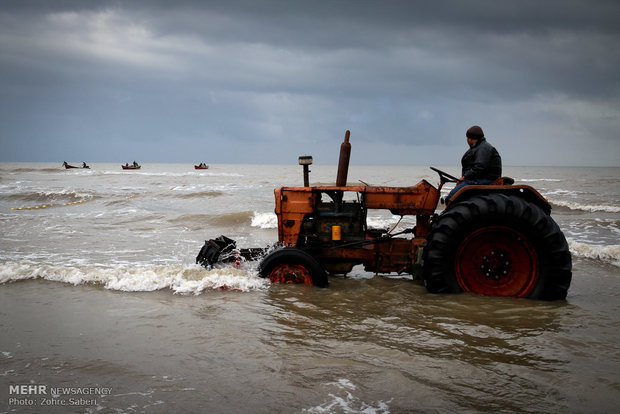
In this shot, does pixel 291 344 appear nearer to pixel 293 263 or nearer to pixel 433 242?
pixel 293 263

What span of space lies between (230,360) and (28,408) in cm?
127

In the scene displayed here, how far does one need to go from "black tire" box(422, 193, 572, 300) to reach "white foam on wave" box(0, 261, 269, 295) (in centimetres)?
206

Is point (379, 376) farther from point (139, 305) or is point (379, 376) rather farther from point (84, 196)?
point (84, 196)

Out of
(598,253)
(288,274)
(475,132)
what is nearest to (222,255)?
(288,274)

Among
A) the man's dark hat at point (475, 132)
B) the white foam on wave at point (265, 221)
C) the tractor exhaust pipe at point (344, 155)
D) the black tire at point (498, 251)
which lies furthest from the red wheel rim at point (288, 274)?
the white foam on wave at point (265, 221)

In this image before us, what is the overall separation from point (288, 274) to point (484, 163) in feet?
8.63

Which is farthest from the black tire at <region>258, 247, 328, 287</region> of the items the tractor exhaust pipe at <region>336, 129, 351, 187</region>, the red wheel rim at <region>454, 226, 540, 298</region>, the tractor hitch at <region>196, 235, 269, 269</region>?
the red wheel rim at <region>454, 226, 540, 298</region>

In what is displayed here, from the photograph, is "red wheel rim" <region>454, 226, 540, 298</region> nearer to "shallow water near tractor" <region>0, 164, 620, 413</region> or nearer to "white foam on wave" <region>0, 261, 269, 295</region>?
"shallow water near tractor" <region>0, 164, 620, 413</region>

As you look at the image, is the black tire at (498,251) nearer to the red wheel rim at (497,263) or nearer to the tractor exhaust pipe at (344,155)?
the red wheel rim at (497,263)

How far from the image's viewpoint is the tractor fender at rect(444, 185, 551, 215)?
473 centimetres

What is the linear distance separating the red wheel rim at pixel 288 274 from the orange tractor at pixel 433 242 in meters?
0.01

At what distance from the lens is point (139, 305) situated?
4551 mm

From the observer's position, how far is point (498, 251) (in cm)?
465

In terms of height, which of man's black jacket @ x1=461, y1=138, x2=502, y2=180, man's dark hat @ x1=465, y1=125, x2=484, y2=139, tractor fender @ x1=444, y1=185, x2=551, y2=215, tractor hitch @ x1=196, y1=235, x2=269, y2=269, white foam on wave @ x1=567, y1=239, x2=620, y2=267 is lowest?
white foam on wave @ x1=567, y1=239, x2=620, y2=267
